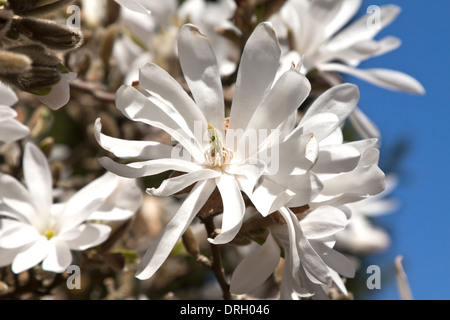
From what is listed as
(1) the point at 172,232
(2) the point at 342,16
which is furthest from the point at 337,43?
(1) the point at 172,232

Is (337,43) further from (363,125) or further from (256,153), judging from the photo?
(256,153)

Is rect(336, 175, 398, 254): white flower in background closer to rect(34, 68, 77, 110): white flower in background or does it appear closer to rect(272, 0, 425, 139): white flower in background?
rect(272, 0, 425, 139): white flower in background

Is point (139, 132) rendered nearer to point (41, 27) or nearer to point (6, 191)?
point (6, 191)

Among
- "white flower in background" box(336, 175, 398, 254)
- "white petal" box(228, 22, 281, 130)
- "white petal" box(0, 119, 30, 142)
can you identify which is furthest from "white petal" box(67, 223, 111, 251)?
"white flower in background" box(336, 175, 398, 254)

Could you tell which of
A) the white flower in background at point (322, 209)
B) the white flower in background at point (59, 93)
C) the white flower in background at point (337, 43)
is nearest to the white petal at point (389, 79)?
the white flower in background at point (337, 43)

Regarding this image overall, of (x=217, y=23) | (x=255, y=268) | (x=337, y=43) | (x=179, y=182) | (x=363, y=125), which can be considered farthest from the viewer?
(x=217, y=23)
